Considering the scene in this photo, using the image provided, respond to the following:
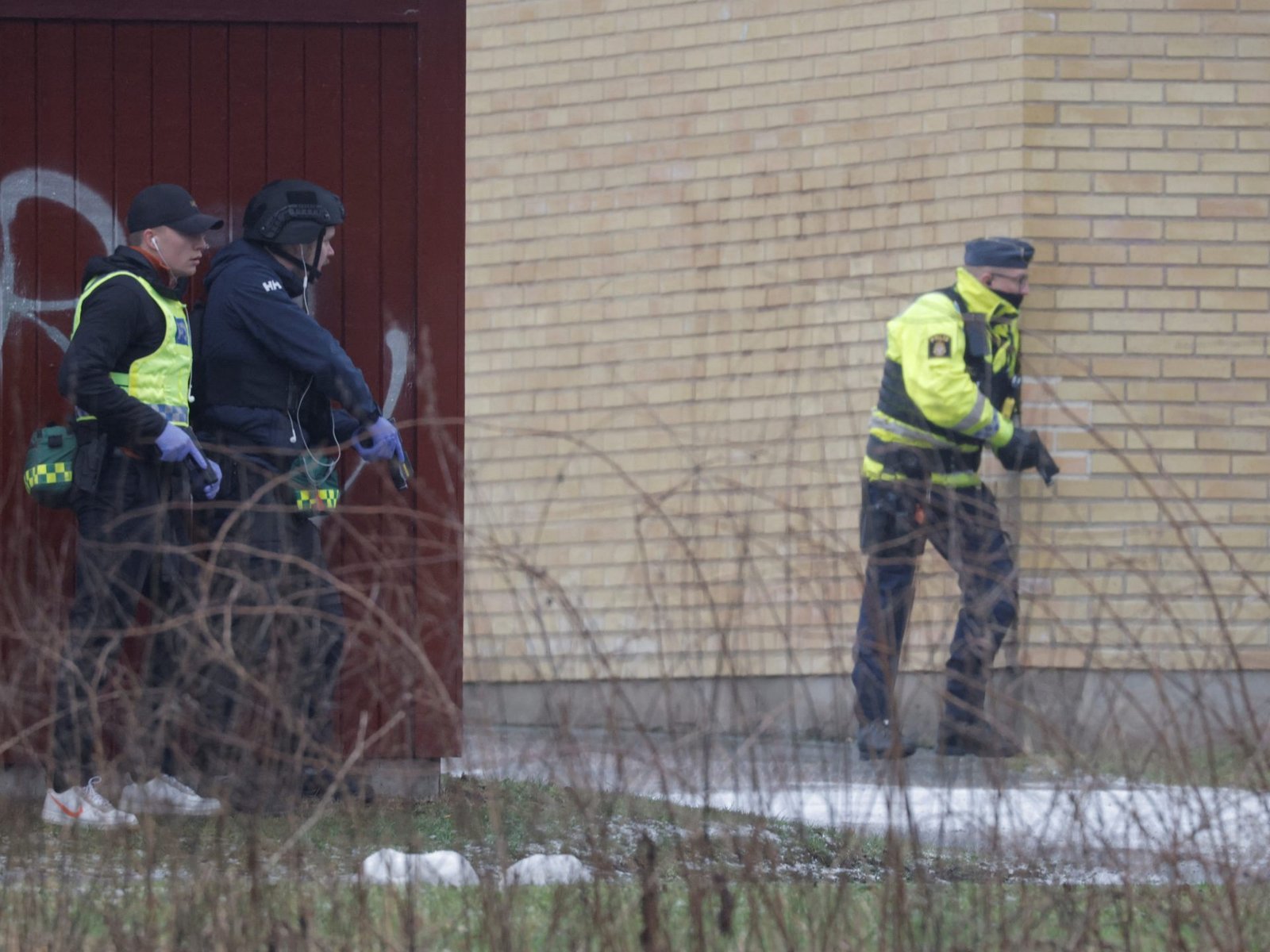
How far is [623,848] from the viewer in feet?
14.5

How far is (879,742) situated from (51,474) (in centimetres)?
249

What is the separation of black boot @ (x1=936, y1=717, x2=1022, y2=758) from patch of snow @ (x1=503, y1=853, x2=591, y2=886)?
72cm

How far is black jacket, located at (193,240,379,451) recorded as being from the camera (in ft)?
19.7

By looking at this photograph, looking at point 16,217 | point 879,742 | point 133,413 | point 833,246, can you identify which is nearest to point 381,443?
point 133,413

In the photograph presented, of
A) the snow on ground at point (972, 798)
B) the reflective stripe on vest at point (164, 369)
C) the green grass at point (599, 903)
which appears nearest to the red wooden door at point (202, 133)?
the reflective stripe on vest at point (164, 369)

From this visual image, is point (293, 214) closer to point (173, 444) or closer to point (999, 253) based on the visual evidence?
point (173, 444)

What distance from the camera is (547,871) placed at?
13.0ft

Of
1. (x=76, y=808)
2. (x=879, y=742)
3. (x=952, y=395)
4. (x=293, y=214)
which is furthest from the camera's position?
(x=952, y=395)

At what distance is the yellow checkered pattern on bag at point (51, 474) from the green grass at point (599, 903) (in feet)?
6.36

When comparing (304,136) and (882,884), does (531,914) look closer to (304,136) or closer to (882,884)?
(882,884)

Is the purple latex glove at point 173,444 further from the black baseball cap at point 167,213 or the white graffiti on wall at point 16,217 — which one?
the white graffiti on wall at point 16,217

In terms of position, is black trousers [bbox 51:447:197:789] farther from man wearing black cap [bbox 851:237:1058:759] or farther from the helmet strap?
man wearing black cap [bbox 851:237:1058:759]

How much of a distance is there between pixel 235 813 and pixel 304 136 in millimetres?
2985

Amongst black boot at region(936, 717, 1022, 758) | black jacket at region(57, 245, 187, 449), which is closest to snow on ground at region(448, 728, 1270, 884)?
black boot at region(936, 717, 1022, 758)
